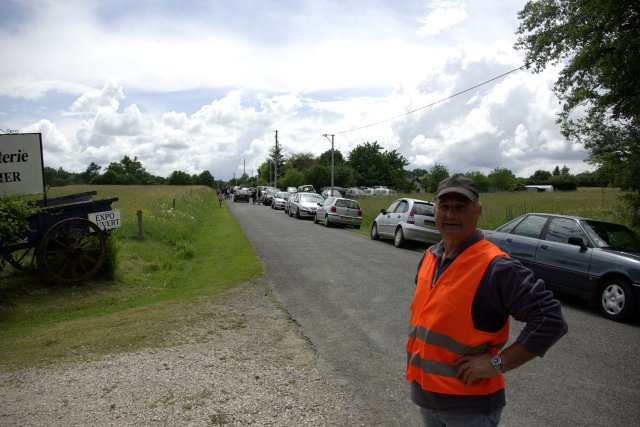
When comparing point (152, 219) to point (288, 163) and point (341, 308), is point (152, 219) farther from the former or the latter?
point (288, 163)

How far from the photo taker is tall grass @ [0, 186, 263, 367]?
5770 millimetres

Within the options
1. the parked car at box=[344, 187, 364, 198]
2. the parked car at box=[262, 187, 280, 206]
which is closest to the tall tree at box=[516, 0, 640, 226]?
the parked car at box=[262, 187, 280, 206]

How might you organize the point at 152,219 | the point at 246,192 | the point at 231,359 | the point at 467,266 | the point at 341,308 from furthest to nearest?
the point at 246,192 → the point at 152,219 → the point at 341,308 → the point at 231,359 → the point at 467,266

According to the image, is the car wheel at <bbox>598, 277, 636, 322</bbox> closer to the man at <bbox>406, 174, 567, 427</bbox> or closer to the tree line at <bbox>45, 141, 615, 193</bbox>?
the man at <bbox>406, 174, 567, 427</bbox>

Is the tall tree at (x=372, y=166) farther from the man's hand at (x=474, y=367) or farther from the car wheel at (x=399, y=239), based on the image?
the man's hand at (x=474, y=367)

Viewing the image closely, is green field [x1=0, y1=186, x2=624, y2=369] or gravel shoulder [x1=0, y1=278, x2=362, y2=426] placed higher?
gravel shoulder [x1=0, y1=278, x2=362, y2=426]

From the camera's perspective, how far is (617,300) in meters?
7.25

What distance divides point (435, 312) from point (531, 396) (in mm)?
2858

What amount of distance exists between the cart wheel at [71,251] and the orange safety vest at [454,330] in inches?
321

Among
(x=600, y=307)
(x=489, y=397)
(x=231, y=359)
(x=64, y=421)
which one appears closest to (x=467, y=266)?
(x=489, y=397)

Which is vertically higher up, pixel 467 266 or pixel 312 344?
pixel 467 266

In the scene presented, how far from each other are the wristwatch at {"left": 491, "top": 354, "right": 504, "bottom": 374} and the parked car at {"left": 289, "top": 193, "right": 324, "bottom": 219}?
2588cm

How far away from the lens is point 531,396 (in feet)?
14.2

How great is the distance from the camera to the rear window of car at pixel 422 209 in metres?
15.7
